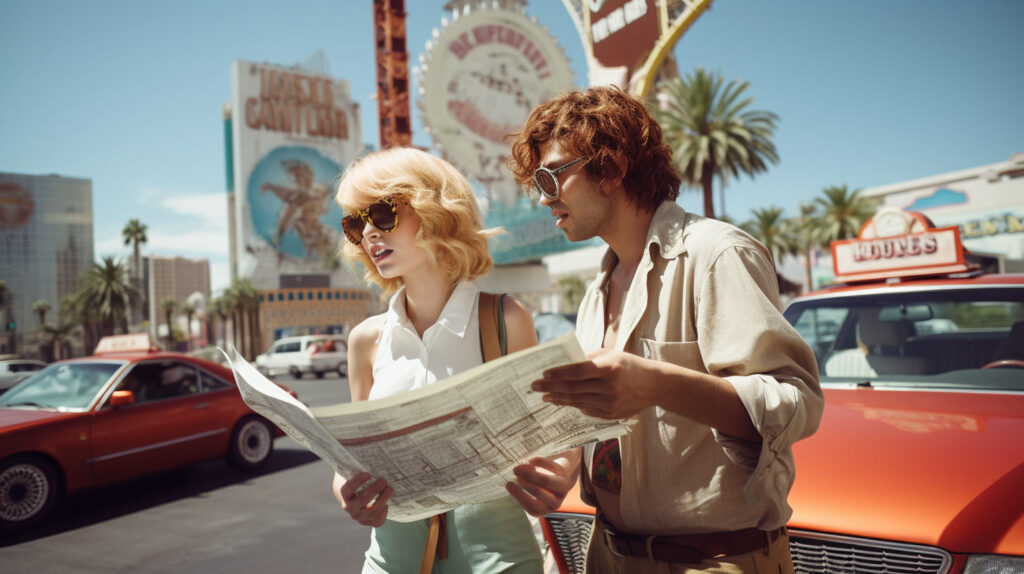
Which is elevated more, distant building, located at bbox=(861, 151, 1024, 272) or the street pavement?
distant building, located at bbox=(861, 151, 1024, 272)

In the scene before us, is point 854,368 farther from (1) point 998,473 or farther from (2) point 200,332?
(2) point 200,332

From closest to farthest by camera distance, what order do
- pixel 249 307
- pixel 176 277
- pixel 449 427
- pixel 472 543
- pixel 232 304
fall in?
1. pixel 449 427
2. pixel 472 543
3. pixel 232 304
4. pixel 249 307
5. pixel 176 277

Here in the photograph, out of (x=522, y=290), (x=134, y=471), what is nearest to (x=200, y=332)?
(x=522, y=290)

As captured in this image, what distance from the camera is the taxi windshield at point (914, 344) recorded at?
300 centimetres

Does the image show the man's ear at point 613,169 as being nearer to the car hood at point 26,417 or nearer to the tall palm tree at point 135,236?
the car hood at point 26,417

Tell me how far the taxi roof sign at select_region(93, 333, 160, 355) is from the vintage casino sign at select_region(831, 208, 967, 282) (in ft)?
22.3

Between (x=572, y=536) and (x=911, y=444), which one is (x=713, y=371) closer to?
(x=572, y=536)

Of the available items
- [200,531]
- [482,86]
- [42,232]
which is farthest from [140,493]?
[42,232]

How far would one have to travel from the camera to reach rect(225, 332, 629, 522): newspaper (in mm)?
1035

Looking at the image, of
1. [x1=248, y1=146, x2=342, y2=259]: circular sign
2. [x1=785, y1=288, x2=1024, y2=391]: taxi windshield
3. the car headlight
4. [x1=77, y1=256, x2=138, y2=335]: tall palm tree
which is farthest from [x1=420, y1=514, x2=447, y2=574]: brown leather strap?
[x1=248, y1=146, x2=342, y2=259]: circular sign

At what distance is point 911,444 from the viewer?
2090 mm

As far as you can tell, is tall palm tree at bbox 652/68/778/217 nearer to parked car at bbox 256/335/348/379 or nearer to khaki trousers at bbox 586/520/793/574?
parked car at bbox 256/335/348/379

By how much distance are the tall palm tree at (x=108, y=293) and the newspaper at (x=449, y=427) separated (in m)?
62.0

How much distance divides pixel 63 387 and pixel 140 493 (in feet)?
4.12
